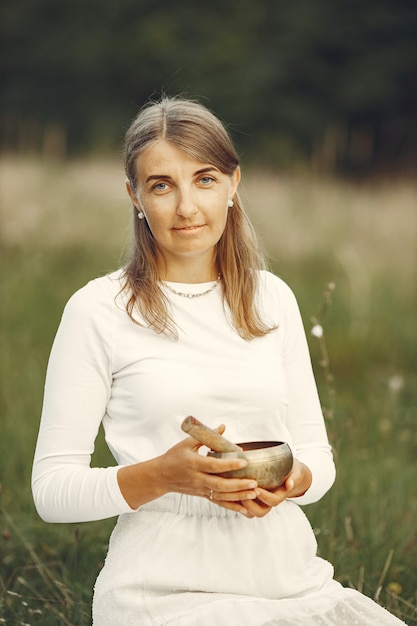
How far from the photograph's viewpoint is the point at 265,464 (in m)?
1.90

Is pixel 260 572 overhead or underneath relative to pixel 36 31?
underneath

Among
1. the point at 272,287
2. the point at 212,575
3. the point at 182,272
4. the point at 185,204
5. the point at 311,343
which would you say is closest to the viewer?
the point at 212,575

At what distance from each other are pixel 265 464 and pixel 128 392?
1.36 feet

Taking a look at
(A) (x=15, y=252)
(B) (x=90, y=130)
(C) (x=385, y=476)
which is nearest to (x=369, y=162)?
(B) (x=90, y=130)

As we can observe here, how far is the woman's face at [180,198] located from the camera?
2.21 meters

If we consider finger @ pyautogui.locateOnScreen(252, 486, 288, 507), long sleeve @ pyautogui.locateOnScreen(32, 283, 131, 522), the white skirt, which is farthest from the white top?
finger @ pyautogui.locateOnScreen(252, 486, 288, 507)

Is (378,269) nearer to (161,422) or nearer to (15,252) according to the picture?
(15,252)

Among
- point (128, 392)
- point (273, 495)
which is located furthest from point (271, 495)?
point (128, 392)

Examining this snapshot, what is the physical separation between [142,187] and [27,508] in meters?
1.91

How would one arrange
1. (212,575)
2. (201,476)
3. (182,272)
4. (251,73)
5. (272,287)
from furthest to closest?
(251,73) → (272,287) → (182,272) → (212,575) → (201,476)

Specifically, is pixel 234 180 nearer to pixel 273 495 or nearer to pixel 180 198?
pixel 180 198

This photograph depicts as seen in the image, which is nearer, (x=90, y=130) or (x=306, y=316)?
(x=306, y=316)

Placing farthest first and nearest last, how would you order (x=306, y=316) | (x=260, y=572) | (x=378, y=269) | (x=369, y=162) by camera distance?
1. (x=369, y=162)
2. (x=378, y=269)
3. (x=306, y=316)
4. (x=260, y=572)

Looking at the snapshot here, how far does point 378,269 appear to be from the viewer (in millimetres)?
8555
